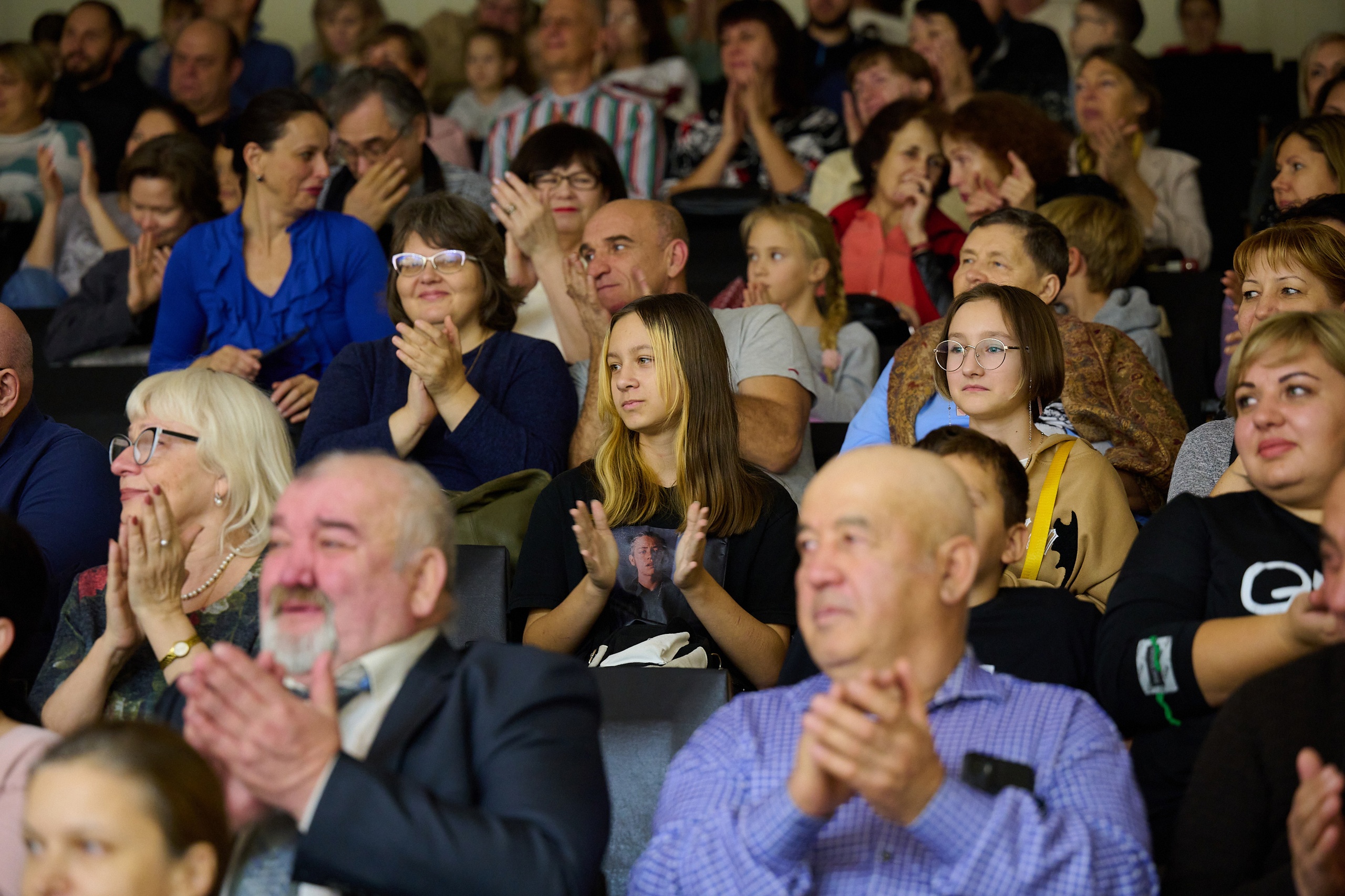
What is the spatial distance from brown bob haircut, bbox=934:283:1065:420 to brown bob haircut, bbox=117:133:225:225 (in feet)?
8.58

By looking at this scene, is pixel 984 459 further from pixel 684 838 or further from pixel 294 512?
pixel 294 512

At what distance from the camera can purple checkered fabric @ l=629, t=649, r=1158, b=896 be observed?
1.48 metres

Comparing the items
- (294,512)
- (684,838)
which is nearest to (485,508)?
(294,512)

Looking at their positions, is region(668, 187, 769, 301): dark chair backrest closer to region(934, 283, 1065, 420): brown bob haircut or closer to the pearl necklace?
region(934, 283, 1065, 420): brown bob haircut

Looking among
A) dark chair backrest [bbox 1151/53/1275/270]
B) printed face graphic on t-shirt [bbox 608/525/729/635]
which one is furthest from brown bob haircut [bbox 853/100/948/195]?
printed face graphic on t-shirt [bbox 608/525/729/635]

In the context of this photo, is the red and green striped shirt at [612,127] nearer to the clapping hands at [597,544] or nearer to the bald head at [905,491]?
the clapping hands at [597,544]

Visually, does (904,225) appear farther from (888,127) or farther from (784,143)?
(784,143)

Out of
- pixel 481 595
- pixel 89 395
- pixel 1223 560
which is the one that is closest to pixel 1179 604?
→ pixel 1223 560

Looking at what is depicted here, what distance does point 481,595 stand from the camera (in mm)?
2449

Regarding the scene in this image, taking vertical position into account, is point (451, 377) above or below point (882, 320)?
below

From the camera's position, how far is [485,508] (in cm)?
273

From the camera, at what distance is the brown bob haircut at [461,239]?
312 cm

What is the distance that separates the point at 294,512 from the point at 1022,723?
2.88ft

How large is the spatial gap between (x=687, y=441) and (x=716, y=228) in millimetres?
2386
